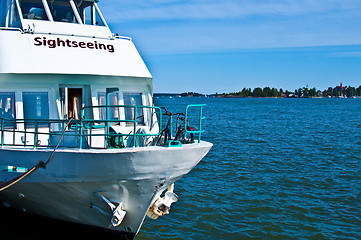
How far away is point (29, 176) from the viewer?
7617 millimetres

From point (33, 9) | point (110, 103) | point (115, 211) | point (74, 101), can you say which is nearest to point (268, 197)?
point (110, 103)

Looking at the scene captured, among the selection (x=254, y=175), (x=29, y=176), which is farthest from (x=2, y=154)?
(x=254, y=175)

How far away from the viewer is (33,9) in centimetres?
973

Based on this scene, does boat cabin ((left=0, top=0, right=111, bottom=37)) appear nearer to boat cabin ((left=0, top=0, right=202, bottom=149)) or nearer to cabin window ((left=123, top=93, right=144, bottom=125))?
boat cabin ((left=0, top=0, right=202, bottom=149))

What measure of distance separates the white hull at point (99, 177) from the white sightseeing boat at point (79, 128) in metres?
0.02

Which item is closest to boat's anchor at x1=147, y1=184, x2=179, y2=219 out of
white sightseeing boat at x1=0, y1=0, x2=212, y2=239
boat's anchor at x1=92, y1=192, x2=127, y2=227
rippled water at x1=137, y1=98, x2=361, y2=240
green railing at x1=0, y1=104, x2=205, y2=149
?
white sightseeing boat at x1=0, y1=0, x2=212, y2=239

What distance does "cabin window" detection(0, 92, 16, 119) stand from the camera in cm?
842

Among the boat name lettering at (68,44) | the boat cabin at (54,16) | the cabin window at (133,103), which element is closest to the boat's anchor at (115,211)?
the cabin window at (133,103)

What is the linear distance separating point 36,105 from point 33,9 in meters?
2.60

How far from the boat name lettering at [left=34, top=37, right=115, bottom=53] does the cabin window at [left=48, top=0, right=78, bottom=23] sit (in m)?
1.39

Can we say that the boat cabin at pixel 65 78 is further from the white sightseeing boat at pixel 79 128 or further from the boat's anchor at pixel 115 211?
the boat's anchor at pixel 115 211

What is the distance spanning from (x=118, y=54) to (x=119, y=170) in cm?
322

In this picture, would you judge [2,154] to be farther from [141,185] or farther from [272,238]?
[272,238]

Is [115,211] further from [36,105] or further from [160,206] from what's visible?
[36,105]
